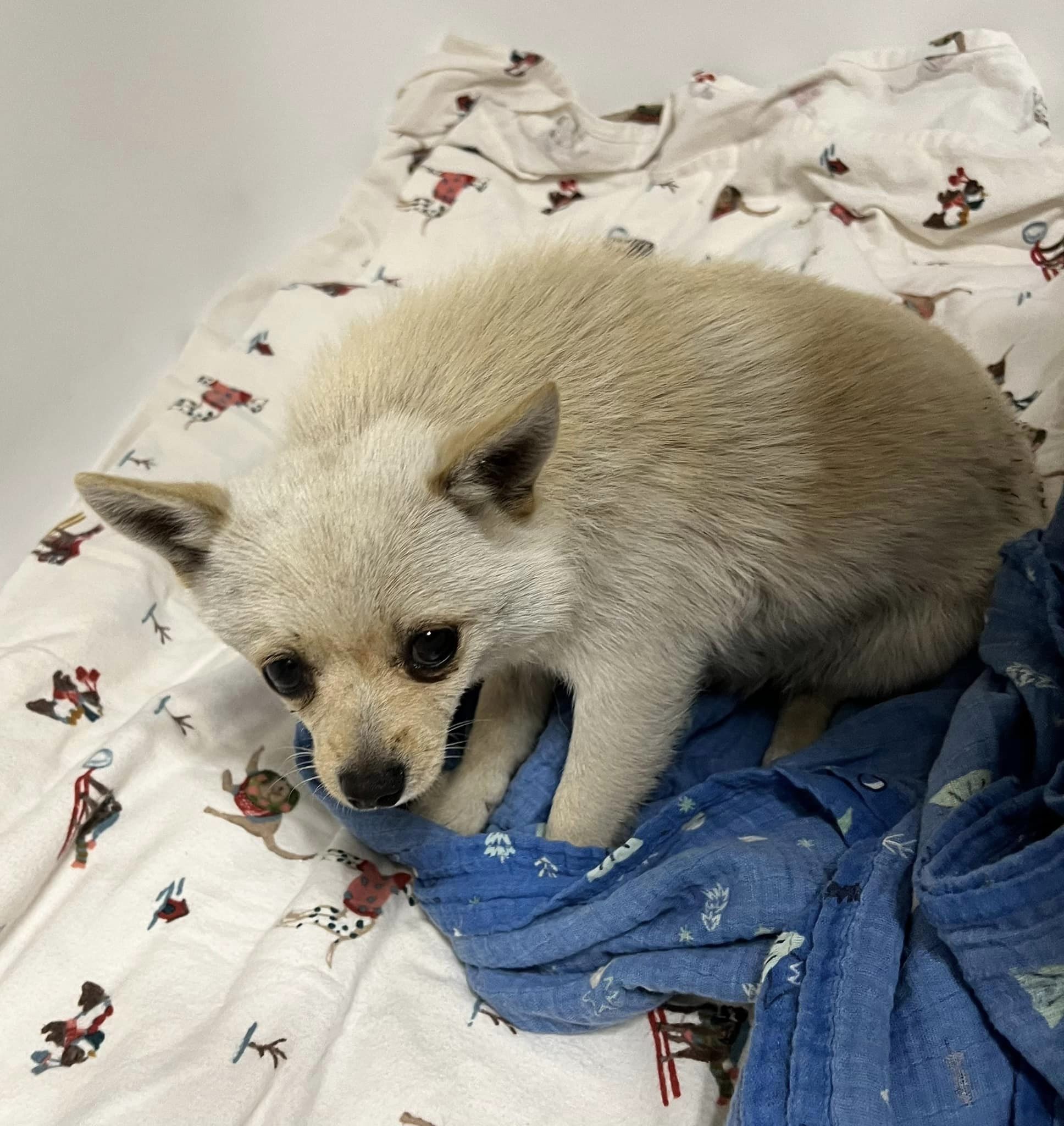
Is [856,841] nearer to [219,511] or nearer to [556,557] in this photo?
[556,557]

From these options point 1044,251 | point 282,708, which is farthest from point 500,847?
point 1044,251

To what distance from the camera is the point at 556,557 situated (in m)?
1.73

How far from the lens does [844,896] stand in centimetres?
177

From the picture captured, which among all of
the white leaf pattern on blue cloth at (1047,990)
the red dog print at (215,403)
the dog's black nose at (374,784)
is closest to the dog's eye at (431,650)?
the dog's black nose at (374,784)

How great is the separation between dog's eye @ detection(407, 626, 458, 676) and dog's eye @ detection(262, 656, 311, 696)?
193 millimetres

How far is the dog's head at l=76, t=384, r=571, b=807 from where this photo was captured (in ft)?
5.13

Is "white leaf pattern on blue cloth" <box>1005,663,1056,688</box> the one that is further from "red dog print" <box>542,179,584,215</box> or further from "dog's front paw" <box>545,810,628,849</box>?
"red dog print" <box>542,179,584,215</box>

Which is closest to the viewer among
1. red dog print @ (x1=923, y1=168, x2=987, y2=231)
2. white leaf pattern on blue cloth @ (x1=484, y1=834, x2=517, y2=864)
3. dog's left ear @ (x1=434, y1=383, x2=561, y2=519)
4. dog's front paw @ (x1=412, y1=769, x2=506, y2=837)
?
dog's left ear @ (x1=434, y1=383, x2=561, y2=519)

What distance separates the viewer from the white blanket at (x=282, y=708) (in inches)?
74.7

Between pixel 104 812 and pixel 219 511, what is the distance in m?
1.02

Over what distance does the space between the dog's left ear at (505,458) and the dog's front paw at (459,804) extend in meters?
0.85

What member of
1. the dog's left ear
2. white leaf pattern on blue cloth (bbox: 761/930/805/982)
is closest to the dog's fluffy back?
the dog's left ear

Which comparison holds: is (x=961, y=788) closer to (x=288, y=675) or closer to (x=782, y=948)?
(x=782, y=948)

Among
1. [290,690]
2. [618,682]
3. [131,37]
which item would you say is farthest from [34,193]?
[618,682]
